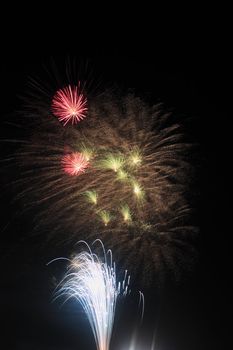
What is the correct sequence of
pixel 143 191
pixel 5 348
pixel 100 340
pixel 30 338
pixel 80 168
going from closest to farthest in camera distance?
pixel 80 168 → pixel 143 191 → pixel 100 340 → pixel 5 348 → pixel 30 338

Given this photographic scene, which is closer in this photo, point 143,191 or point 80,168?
point 80,168

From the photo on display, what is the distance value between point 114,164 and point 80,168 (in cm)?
105

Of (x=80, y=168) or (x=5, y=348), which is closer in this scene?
(x=80, y=168)

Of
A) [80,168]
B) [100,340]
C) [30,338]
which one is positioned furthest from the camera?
[30,338]

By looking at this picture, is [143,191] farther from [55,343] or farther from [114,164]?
[55,343]

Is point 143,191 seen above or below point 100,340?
above

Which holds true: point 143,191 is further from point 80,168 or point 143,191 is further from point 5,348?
point 5,348

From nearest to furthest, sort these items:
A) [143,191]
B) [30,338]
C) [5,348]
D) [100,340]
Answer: [143,191] → [100,340] → [5,348] → [30,338]

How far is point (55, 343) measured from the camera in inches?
926

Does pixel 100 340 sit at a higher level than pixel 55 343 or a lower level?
lower

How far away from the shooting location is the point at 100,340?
619 inches

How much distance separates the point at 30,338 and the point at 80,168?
48.5 ft

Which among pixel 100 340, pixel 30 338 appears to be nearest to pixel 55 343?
pixel 30 338

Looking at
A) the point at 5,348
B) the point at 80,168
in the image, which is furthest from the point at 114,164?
the point at 5,348
